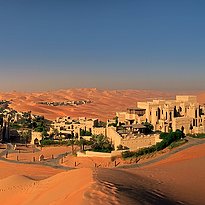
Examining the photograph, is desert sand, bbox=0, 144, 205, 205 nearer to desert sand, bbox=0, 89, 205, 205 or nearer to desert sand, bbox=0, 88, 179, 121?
desert sand, bbox=0, 89, 205, 205

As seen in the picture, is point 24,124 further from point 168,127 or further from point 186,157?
point 186,157

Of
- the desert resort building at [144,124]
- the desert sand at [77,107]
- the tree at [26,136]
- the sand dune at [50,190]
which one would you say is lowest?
the sand dune at [50,190]

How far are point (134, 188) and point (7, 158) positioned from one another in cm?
2280

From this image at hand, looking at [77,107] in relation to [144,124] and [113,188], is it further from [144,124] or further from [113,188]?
[113,188]

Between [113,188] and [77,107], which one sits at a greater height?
[77,107]

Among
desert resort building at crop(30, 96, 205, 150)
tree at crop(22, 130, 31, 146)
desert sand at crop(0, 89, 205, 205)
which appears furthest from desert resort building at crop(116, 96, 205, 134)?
desert sand at crop(0, 89, 205, 205)

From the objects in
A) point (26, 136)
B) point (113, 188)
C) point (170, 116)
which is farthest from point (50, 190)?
point (26, 136)

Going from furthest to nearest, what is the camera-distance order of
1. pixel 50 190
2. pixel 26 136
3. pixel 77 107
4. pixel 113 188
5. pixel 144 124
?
1. pixel 77 107
2. pixel 26 136
3. pixel 144 124
4. pixel 50 190
5. pixel 113 188

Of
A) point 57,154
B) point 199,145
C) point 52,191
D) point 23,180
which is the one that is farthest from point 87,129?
point 52,191

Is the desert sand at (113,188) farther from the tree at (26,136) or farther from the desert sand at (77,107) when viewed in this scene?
the desert sand at (77,107)

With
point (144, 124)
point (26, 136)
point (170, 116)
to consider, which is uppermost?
point (170, 116)

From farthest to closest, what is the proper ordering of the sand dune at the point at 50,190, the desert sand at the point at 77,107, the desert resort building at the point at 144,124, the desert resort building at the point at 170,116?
the desert sand at the point at 77,107, the desert resort building at the point at 170,116, the desert resort building at the point at 144,124, the sand dune at the point at 50,190

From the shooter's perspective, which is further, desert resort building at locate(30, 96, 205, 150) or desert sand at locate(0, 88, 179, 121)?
desert sand at locate(0, 88, 179, 121)

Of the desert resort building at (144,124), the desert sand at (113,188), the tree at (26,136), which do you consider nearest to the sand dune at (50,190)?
the desert sand at (113,188)
